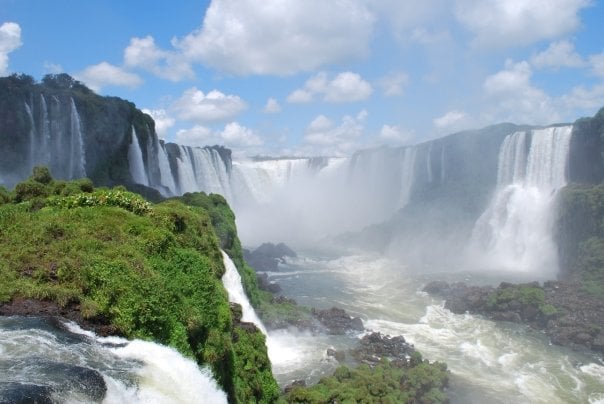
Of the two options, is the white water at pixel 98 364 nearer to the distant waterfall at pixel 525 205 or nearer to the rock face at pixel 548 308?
the rock face at pixel 548 308

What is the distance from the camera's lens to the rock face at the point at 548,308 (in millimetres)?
26469

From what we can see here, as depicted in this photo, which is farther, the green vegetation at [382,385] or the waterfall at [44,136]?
the waterfall at [44,136]

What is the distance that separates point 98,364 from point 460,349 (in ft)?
70.9

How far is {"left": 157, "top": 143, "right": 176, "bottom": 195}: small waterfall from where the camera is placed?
49438 millimetres

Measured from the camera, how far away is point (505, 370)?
870 inches

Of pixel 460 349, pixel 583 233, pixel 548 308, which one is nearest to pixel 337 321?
pixel 460 349

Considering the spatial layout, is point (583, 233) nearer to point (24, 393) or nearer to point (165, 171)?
point (165, 171)

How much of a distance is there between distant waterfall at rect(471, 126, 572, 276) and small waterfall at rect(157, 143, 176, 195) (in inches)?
1311

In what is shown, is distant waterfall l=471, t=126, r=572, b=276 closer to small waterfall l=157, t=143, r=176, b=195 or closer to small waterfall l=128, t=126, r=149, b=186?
small waterfall l=157, t=143, r=176, b=195

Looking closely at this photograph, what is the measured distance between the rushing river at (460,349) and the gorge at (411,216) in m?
0.11

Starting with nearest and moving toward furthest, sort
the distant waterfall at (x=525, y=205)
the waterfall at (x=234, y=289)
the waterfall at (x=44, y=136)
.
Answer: the waterfall at (x=234, y=289), the waterfall at (x=44, y=136), the distant waterfall at (x=525, y=205)

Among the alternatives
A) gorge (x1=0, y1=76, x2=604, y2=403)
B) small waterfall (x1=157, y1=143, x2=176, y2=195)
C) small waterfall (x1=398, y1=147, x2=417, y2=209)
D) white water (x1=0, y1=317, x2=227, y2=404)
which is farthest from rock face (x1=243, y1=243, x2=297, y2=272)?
white water (x1=0, y1=317, x2=227, y2=404)

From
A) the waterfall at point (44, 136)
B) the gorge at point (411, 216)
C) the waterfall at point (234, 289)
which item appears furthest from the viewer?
the waterfall at point (44, 136)

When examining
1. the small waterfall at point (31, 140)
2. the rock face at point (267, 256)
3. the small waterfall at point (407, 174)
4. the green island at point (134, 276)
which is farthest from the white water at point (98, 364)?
the small waterfall at point (407, 174)
